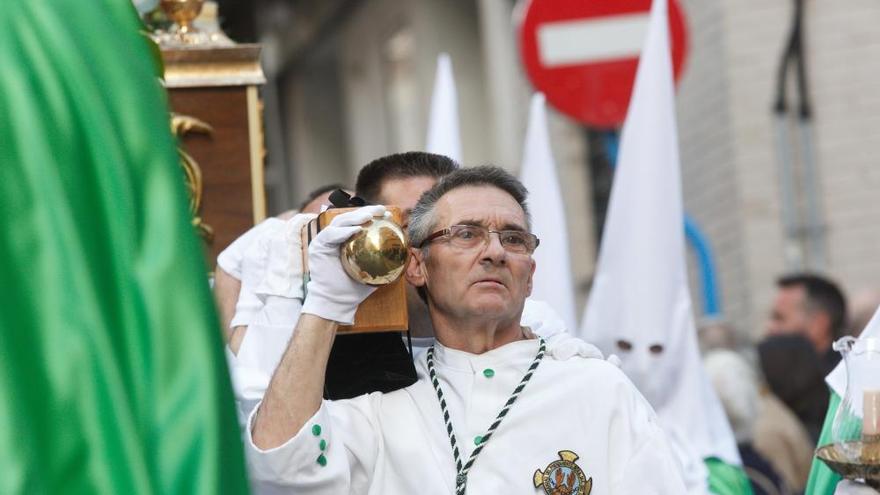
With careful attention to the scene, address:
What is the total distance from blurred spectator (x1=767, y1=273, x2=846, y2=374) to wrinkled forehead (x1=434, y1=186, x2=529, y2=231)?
452 cm

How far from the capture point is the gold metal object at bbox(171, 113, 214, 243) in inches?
179

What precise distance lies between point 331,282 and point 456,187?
0.54m

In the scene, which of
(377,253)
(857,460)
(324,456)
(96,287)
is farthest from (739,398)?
(96,287)

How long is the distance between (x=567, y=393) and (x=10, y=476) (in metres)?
2.03

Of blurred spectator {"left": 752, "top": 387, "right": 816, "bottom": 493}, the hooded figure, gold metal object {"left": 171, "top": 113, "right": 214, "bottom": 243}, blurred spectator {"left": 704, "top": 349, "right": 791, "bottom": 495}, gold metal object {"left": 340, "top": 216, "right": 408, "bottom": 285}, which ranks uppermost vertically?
gold metal object {"left": 340, "top": 216, "right": 408, "bottom": 285}

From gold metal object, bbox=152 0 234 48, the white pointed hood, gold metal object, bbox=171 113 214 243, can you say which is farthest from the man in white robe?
the white pointed hood

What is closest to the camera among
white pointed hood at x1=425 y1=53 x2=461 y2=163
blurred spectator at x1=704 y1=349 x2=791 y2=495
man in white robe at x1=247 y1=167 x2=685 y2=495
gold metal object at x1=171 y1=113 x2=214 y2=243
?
man in white robe at x1=247 y1=167 x2=685 y2=495

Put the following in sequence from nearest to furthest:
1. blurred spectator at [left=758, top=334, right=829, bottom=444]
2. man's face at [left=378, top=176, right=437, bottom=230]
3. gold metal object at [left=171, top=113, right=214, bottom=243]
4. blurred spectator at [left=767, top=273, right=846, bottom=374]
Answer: man's face at [left=378, top=176, right=437, bottom=230] → gold metal object at [left=171, top=113, right=214, bottom=243] → blurred spectator at [left=758, top=334, right=829, bottom=444] → blurred spectator at [left=767, top=273, right=846, bottom=374]

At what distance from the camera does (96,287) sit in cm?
171

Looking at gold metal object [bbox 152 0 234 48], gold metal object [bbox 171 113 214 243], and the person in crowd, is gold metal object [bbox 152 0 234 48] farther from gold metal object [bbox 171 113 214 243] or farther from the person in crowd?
the person in crowd

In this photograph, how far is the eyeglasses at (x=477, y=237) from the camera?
3.68 m

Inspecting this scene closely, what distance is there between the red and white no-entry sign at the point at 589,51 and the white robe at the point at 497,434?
142 inches

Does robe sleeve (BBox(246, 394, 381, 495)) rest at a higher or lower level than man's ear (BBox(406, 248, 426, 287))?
lower

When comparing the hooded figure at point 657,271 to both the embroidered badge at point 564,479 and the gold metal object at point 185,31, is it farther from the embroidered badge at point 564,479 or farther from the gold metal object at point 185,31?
the embroidered badge at point 564,479
